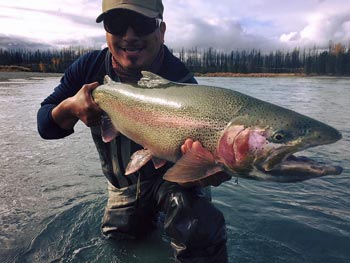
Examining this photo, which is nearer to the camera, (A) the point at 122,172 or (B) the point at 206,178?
(B) the point at 206,178

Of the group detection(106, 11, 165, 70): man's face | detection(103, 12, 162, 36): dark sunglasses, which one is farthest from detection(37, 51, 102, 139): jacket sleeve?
detection(103, 12, 162, 36): dark sunglasses

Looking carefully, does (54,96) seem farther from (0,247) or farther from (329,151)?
(329,151)

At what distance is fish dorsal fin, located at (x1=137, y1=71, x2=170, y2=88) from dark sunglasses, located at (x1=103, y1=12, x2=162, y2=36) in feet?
2.03

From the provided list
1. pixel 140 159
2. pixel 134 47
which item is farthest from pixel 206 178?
pixel 134 47

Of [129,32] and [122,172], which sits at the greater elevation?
[129,32]

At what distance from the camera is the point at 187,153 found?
234 cm

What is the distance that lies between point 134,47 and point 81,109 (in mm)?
779

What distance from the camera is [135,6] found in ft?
10.5

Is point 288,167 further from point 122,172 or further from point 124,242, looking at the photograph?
point 124,242

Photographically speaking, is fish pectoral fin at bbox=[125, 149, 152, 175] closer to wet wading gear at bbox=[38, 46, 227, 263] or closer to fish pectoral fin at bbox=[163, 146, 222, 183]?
wet wading gear at bbox=[38, 46, 227, 263]

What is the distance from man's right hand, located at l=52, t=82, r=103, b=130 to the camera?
311 centimetres

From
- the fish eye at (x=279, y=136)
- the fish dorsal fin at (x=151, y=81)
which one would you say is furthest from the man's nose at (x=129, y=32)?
the fish eye at (x=279, y=136)

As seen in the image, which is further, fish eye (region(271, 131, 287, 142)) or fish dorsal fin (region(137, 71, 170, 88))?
fish dorsal fin (region(137, 71, 170, 88))

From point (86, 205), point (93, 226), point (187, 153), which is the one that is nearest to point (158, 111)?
point (187, 153)
